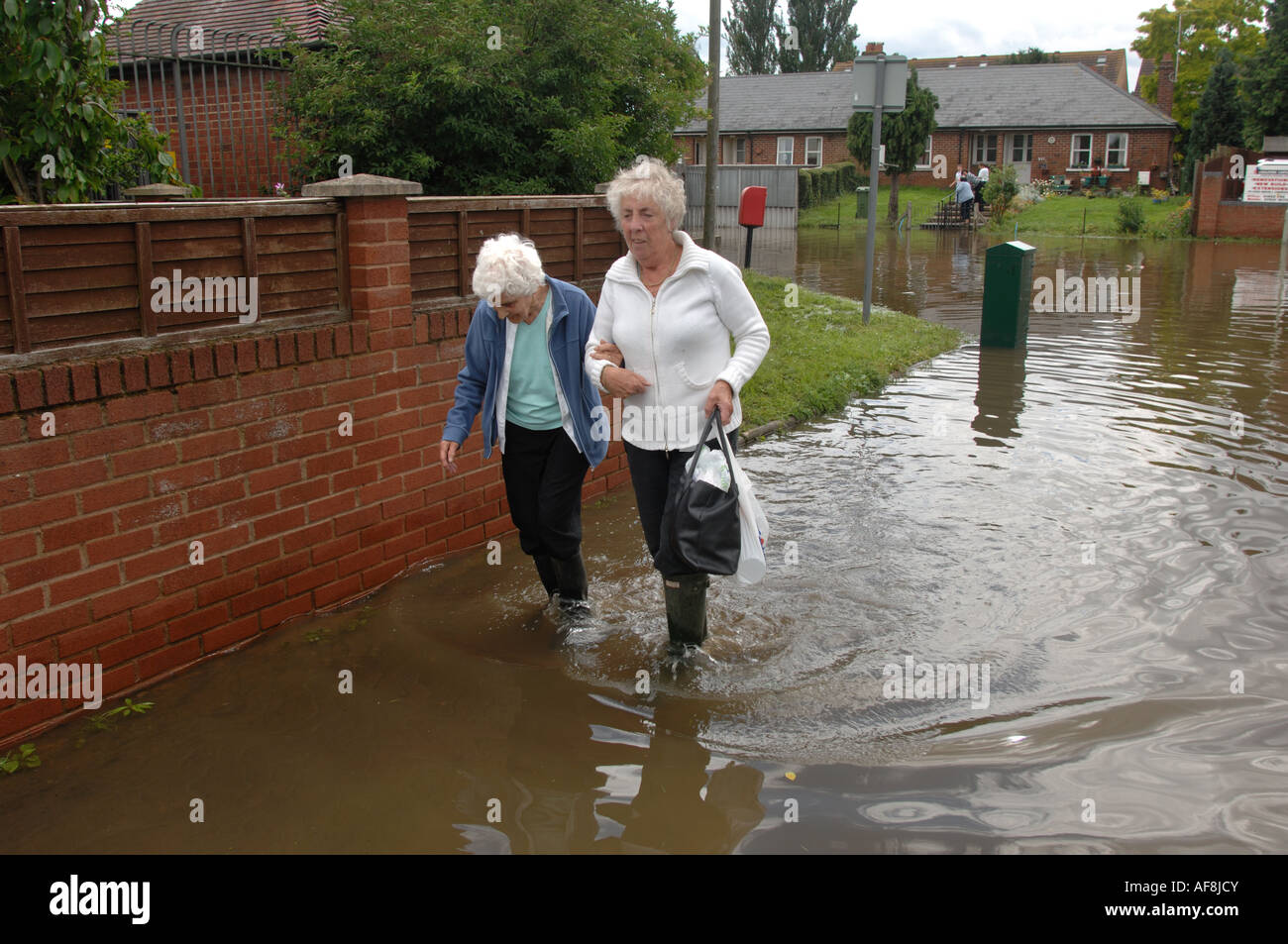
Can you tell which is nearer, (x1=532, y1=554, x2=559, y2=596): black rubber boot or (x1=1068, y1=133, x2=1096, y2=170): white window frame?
(x1=532, y1=554, x2=559, y2=596): black rubber boot

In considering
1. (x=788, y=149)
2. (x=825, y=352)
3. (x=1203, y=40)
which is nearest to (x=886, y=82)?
(x=825, y=352)

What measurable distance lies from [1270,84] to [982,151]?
1414cm

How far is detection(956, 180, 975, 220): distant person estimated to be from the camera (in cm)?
3288

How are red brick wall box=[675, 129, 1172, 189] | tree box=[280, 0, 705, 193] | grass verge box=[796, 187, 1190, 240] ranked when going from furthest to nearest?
1. red brick wall box=[675, 129, 1172, 189]
2. grass verge box=[796, 187, 1190, 240]
3. tree box=[280, 0, 705, 193]

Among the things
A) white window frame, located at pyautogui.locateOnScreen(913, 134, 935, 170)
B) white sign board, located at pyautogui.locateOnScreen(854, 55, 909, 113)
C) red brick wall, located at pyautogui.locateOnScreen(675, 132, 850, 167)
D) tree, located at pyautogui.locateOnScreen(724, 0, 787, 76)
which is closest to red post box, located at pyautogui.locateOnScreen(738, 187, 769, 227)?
white sign board, located at pyautogui.locateOnScreen(854, 55, 909, 113)

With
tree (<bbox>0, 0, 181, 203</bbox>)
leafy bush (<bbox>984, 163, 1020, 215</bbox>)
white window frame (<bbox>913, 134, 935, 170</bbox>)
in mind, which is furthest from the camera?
white window frame (<bbox>913, 134, 935, 170</bbox>)

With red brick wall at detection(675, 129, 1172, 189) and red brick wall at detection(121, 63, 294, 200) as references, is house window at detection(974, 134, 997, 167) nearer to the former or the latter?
red brick wall at detection(675, 129, 1172, 189)

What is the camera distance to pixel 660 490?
4.54 m

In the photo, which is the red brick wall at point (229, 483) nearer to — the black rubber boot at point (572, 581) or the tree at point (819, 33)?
the black rubber boot at point (572, 581)

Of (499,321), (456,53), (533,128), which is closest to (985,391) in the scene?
(533,128)

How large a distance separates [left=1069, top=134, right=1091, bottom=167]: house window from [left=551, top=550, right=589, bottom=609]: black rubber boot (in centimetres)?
4747

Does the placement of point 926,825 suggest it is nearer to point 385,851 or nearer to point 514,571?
point 385,851

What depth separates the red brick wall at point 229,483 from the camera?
4035mm
